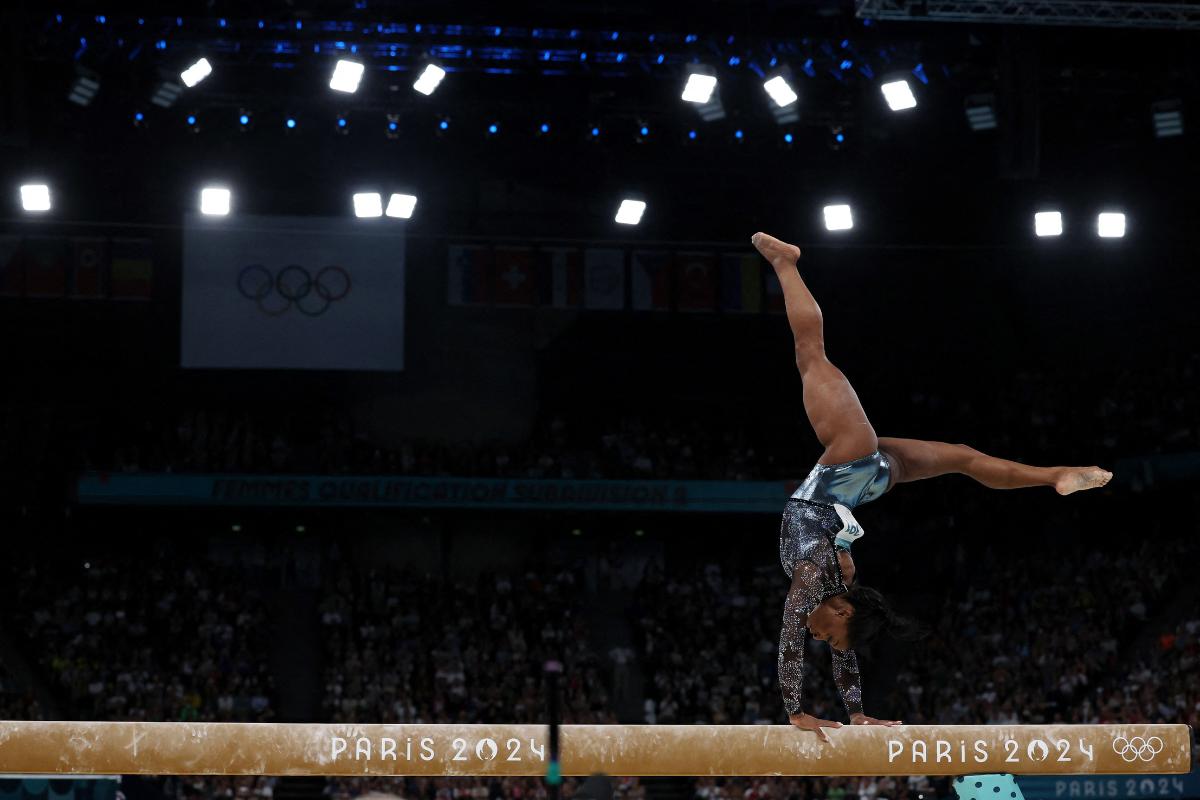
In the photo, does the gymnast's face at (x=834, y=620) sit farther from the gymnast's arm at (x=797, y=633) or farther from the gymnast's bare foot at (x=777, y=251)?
the gymnast's bare foot at (x=777, y=251)

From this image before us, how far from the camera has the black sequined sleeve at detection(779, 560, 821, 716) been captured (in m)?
6.84

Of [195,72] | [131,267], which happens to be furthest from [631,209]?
[131,267]

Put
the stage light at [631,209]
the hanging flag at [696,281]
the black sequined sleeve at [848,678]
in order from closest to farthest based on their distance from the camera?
the black sequined sleeve at [848,678] < the stage light at [631,209] < the hanging flag at [696,281]

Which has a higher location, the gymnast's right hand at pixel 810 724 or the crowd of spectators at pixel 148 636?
the crowd of spectators at pixel 148 636

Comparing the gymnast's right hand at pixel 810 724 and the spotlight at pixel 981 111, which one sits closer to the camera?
the gymnast's right hand at pixel 810 724

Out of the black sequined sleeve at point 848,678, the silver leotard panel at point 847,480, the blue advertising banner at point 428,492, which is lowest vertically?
the black sequined sleeve at point 848,678

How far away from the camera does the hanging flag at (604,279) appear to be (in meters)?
23.0

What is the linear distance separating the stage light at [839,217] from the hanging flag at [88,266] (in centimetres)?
1177

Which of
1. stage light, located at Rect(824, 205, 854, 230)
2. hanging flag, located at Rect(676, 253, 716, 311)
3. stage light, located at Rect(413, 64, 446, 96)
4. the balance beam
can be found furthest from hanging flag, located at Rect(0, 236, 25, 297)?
the balance beam

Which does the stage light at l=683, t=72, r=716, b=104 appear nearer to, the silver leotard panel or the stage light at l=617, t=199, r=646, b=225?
the stage light at l=617, t=199, r=646, b=225

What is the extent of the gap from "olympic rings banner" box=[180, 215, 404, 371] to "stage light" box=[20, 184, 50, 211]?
381 cm

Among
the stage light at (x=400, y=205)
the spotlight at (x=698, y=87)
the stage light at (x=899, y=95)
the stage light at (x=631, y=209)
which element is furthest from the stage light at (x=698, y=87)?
the stage light at (x=400, y=205)

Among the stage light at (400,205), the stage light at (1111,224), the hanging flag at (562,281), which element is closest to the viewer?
the stage light at (400,205)

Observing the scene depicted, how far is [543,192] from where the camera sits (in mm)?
24875
